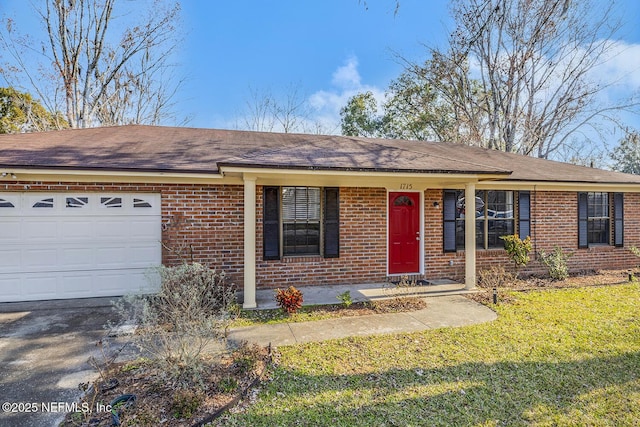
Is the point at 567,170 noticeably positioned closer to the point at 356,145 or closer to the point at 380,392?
the point at 356,145

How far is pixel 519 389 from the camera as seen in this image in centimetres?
355

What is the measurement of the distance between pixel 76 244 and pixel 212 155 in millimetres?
3363

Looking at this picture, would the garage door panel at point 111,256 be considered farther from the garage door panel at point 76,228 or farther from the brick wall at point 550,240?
the brick wall at point 550,240

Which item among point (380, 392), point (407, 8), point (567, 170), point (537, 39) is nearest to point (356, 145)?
point (407, 8)

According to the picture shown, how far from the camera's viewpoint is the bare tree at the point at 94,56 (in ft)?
48.2

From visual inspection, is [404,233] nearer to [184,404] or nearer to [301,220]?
[301,220]

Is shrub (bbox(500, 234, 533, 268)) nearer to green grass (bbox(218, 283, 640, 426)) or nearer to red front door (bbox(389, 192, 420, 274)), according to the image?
red front door (bbox(389, 192, 420, 274))

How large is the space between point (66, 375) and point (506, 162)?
447 inches

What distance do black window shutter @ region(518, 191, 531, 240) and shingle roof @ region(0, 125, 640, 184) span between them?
596mm

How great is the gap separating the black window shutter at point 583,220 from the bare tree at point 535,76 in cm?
892

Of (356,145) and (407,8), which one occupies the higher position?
(407,8)

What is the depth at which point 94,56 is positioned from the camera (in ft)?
50.9

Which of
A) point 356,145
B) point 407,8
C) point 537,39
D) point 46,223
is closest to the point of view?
point 407,8

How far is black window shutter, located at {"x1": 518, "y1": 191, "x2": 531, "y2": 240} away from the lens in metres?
8.97
